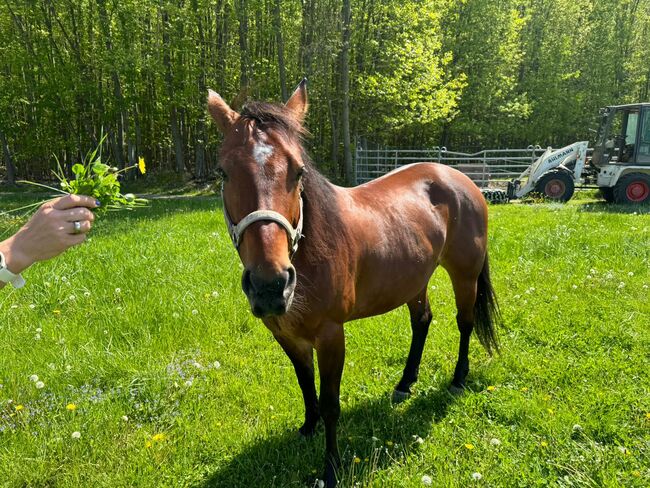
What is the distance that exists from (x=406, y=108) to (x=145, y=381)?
17.1 meters

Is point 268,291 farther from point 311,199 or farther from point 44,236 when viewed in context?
point 44,236

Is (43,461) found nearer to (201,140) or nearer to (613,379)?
(613,379)

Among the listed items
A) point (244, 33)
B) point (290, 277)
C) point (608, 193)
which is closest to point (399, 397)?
point (290, 277)

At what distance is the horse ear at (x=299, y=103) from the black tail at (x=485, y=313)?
2392 millimetres

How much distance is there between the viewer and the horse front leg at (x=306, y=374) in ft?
9.25

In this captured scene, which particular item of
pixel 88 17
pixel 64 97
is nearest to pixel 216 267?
pixel 64 97

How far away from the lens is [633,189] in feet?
41.9

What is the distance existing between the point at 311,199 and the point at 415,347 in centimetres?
Answer: 193

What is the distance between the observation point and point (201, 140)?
19469mm

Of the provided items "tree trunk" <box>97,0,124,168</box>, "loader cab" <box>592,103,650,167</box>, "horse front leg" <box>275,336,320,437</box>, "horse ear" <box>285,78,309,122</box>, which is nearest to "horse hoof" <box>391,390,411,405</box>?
"horse front leg" <box>275,336,320,437</box>

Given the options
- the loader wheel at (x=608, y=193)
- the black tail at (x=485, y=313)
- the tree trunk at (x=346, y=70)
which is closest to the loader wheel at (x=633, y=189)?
the loader wheel at (x=608, y=193)

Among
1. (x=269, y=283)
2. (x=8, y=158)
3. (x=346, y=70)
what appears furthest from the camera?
(x=8, y=158)

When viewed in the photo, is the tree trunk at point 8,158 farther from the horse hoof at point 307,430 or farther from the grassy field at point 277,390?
the horse hoof at point 307,430

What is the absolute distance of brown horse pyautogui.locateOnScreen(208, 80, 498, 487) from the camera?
183 cm
